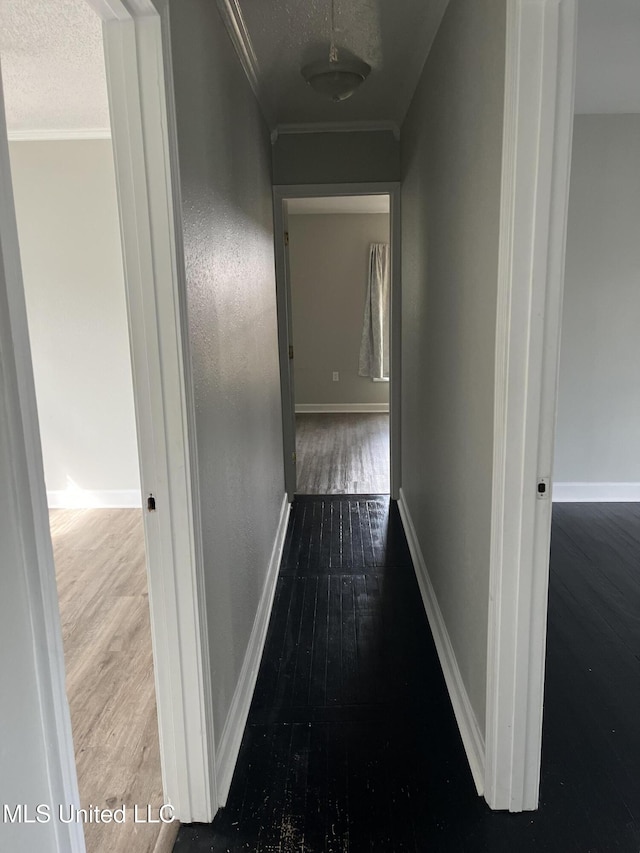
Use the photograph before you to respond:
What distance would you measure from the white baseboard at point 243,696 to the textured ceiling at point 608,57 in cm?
268

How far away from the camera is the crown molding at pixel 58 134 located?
355cm

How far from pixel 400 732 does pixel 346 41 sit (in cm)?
259

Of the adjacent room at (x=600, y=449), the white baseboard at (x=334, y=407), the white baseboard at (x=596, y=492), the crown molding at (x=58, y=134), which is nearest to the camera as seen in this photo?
the adjacent room at (x=600, y=449)

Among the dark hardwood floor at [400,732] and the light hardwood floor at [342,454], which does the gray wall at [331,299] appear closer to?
the light hardwood floor at [342,454]

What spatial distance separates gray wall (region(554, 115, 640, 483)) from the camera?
3588 millimetres

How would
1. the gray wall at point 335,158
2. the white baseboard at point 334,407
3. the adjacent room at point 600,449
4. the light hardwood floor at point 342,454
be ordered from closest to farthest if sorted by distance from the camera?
the adjacent room at point 600,449 < the gray wall at point 335,158 < the light hardwood floor at point 342,454 < the white baseboard at point 334,407

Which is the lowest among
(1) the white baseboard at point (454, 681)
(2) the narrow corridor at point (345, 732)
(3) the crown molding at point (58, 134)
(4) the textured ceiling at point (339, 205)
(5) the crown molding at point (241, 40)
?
(2) the narrow corridor at point (345, 732)

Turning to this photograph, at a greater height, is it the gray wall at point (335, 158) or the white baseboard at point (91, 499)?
the gray wall at point (335, 158)

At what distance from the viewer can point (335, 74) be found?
2340 millimetres

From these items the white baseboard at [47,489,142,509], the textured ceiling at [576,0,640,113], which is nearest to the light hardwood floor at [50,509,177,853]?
the white baseboard at [47,489,142,509]

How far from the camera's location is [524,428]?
1425mm

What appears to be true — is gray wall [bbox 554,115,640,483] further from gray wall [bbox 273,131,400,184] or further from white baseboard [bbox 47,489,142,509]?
white baseboard [bbox 47,489,142,509]

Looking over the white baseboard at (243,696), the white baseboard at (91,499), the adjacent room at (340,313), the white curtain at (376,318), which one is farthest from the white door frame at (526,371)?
the white curtain at (376,318)

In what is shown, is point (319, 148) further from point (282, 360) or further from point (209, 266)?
point (209, 266)
